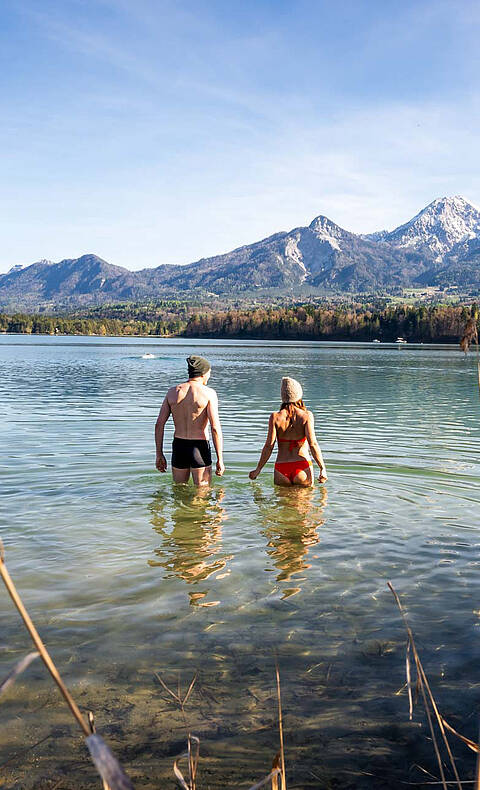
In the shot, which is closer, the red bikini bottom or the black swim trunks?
A: the black swim trunks

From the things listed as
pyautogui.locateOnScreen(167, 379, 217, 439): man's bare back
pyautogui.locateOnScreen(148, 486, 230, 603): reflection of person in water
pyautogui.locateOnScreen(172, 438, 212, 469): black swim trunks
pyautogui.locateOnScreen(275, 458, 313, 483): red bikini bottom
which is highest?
pyautogui.locateOnScreen(167, 379, 217, 439): man's bare back

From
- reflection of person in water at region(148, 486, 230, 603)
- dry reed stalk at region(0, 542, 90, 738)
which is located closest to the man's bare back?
reflection of person in water at region(148, 486, 230, 603)

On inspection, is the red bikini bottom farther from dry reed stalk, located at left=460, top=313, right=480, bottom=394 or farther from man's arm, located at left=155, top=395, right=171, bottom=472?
dry reed stalk, located at left=460, top=313, right=480, bottom=394

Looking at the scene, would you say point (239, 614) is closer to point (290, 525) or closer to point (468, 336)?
point (290, 525)

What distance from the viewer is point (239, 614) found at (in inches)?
247

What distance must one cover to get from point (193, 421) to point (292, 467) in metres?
2.22

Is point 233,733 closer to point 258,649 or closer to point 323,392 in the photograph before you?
point 258,649

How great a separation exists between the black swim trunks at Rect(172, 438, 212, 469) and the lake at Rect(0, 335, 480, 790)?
2.14 feet

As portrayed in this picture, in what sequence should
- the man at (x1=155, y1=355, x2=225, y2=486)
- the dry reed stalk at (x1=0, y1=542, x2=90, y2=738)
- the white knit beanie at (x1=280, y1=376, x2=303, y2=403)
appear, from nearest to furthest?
1. the dry reed stalk at (x1=0, y1=542, x2=90, y2=738)
2. the man at (x1=155, y1=355, x2=225, y2=486)
3. the white knit beanie at (x1=280, y1=376, x2=303, y2=403)

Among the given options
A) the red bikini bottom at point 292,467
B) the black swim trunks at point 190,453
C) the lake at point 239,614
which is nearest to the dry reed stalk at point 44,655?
the lake at point 239,614

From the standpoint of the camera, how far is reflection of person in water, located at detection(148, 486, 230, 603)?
7766mm

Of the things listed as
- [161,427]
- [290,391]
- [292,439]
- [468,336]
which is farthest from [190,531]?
[468,336]

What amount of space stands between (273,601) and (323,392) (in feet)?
102

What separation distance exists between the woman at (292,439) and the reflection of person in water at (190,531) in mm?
1102
